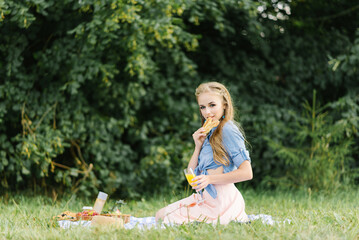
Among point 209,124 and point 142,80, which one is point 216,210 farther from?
point 142,80

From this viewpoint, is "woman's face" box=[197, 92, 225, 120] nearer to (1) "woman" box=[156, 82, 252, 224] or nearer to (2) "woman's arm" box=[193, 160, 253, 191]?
(1) "woman" box=[156, 82, 252, 224]

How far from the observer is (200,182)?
2.98 m

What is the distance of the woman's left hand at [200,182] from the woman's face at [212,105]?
50cm

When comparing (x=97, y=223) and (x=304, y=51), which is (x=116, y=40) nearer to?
(x=97, y=223)

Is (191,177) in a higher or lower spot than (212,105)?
lower

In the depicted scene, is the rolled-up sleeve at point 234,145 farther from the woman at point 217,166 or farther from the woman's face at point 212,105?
the woman's face at point 212,105

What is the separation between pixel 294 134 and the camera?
653 centimetres

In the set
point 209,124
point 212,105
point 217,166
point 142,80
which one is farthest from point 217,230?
point 142,80

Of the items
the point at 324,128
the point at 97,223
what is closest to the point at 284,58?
the point at 324,128

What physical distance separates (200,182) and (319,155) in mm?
3365

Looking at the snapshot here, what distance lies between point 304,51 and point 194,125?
2263 millimetres

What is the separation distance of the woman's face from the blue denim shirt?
11 cm

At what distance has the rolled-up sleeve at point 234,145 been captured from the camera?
10.1ft

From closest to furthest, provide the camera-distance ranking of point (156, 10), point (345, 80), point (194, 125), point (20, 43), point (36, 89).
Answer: point (156, 10) < point (20, 43) < point (36, 89) < point (194, 125) < point (345, 80)
